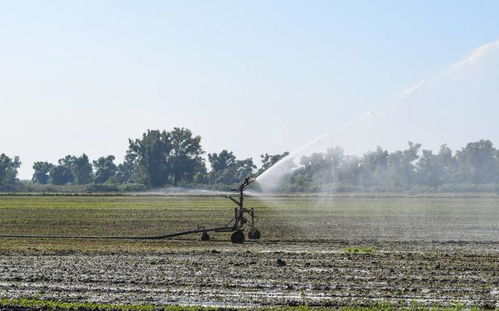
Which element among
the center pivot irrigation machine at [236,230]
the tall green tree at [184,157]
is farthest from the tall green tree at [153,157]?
the center pivot irrigation machine at [236,230]

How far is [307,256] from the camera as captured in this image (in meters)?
30.5

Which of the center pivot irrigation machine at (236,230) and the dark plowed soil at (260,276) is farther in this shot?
the center pivot irrigation machine at (236,230)

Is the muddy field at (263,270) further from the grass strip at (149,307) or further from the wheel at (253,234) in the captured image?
the wheel at (253,234)

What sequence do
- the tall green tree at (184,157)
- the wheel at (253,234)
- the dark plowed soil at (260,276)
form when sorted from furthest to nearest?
1. the tall green tree at (184,157)
2. the wheel at (253,234)
3. the dark plowed soil at (260,276)

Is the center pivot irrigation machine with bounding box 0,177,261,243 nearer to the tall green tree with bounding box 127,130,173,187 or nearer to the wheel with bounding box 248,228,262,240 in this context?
the wheel with bounding box 248,228,262,240

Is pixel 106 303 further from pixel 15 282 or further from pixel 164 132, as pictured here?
pixel 164 132

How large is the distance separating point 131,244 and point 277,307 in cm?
1819

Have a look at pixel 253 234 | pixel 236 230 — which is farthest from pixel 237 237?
pixel 253 234

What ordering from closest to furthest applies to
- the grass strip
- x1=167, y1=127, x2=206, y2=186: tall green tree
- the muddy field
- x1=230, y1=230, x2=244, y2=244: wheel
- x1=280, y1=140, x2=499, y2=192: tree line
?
the grass strip
the muddy field
x1=230, y1=230, x2=244, y2=244: wheel
x1=280, y1=140, x2=499, y2=192: tree line
x1=167, y1=127, x2=206, y2=186: tall green tree

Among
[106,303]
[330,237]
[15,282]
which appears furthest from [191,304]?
[330,237]

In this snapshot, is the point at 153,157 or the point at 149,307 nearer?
the point at 149,307

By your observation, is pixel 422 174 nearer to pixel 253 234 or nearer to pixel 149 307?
pixel 253 234

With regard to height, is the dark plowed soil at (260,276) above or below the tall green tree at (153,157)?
below

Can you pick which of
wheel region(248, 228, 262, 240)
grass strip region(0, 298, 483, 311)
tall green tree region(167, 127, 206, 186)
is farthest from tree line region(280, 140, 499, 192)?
grass strip region(0, 298, 483, 311)
